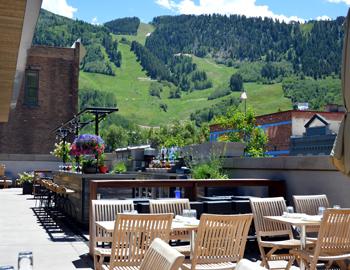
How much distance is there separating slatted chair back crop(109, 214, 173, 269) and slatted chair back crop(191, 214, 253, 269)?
360 millimetres

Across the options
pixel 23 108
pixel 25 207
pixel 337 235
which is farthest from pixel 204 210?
pixel 23 108

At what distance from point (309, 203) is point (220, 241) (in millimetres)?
2758

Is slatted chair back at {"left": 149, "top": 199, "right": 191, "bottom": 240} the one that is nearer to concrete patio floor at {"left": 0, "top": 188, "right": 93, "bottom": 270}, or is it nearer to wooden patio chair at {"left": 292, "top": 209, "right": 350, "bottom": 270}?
concrete patio floor at {"left": 0, "top": 188, "right": 93, "bottom": 270}

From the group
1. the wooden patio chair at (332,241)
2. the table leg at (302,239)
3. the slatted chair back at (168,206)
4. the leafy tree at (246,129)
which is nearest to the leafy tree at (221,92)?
the leafy tree at (246,129)

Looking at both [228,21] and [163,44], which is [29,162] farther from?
[228,21]

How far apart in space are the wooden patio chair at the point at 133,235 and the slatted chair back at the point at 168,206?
1815mm

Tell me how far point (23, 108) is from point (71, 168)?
18884mm

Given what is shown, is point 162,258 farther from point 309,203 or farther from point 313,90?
point 313,90

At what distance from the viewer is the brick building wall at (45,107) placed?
33.6 m

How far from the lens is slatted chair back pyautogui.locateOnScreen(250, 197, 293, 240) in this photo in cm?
701

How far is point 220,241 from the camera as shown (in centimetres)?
527

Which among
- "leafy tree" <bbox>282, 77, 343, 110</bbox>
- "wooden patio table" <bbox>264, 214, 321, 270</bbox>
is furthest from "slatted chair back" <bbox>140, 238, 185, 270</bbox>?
"leafy tree" <bbox>282, 77, 343, 110</bbox>

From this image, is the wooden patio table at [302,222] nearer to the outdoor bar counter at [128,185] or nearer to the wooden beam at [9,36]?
the outdoor bar counter at [128,185]

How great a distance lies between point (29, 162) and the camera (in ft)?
101
